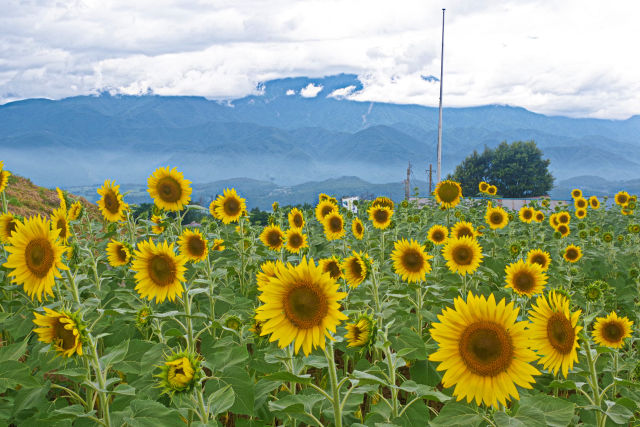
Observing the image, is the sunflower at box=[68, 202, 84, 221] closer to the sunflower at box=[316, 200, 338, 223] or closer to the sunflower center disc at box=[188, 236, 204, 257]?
the sunflower center disc at box=[188, 236, 204, 257]

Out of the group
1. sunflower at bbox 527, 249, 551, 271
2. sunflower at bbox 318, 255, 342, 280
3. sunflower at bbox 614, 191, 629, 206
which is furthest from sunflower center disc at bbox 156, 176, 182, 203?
sunflower at bbox 614, 191, 629, 206

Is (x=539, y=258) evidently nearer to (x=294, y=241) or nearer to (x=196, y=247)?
(x=294, y=241)

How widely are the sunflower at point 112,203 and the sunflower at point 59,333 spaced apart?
10.3 ft

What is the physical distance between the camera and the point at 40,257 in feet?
9.71

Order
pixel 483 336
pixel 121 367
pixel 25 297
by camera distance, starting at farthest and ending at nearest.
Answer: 1. pixel 25 297
2. pixel 121 367
3. pixel 483 336

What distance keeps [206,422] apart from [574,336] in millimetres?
2034

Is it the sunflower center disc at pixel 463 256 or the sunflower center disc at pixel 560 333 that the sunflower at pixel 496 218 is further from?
the sunflower center disc at pixel 560 333

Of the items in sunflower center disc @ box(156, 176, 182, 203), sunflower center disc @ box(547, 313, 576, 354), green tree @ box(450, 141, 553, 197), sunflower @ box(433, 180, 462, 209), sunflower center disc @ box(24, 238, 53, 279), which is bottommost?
sunflower center disc @ box(547, 313, 576, 354)

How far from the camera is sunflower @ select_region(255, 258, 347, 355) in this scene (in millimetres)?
2230

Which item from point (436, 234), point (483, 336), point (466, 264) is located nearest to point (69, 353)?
point (483, 336)

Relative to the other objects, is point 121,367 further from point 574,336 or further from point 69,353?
point 574,336

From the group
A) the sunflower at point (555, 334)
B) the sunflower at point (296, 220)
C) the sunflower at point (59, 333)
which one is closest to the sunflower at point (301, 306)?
the sunflower at point (59, 333)

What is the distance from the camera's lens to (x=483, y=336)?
2.21 meters

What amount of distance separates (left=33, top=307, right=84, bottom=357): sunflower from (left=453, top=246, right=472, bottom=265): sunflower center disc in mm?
3956
